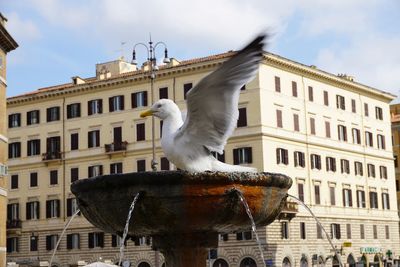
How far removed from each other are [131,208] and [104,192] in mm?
311

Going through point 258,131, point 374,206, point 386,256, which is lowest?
point 386,256

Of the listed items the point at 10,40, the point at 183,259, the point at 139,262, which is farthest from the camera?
the point at 139,262

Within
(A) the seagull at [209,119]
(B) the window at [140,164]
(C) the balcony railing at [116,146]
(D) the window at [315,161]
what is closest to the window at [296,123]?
(D) the window at [315,161]

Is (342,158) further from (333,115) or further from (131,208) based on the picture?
(131,208)

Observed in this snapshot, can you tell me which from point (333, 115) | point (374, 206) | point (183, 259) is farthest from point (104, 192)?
point (374, 206)

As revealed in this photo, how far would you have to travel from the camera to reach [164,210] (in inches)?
267

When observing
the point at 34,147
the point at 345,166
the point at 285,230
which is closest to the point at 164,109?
the point at 285,230

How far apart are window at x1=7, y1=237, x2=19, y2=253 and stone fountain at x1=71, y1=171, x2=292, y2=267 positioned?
1792 inches

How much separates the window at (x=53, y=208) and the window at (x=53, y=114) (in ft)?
18.0

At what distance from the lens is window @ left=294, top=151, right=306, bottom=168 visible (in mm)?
46750

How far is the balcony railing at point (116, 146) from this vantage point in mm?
48250

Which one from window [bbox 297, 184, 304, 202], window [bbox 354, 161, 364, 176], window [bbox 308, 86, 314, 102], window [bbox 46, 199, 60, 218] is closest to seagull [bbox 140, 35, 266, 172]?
window [bbox 297, 184, 304, 202]

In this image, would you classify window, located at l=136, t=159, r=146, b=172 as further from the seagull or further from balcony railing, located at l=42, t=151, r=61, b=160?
the seagull

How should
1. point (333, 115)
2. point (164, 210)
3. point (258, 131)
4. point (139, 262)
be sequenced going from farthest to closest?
point (333, 115) < point (139, 262) < point (258, 131) < point (164, 210)
